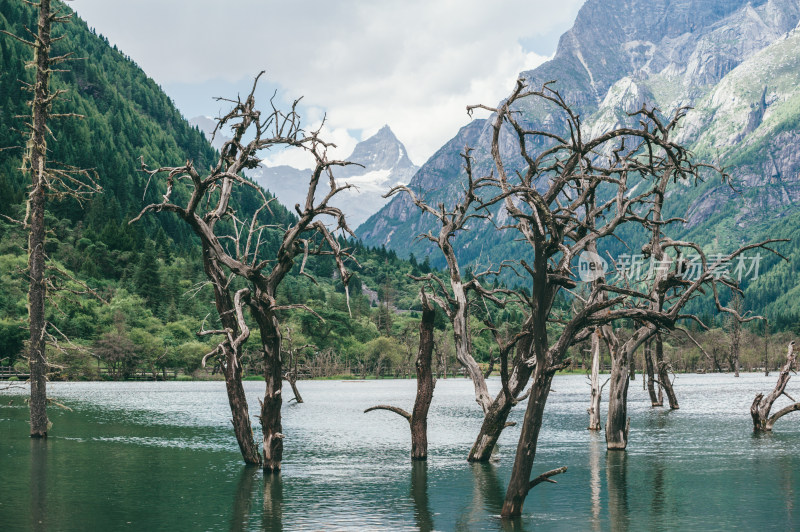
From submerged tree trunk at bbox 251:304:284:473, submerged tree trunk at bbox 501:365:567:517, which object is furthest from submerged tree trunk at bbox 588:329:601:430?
submerged tree trunk at bbox 501:365:567:517

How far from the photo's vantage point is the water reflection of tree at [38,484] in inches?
929

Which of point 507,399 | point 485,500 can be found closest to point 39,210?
point 507,399

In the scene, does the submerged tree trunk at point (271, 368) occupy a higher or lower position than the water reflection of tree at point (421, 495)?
higher

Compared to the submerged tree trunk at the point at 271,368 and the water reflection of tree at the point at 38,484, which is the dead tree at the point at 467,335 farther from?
the water reflection of tree at the point at 38,484

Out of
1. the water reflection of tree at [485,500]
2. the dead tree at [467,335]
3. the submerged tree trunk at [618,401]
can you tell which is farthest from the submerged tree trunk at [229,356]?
the submerged tree trunk at [618,401]

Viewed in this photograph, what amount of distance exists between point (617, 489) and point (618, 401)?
6.89 m

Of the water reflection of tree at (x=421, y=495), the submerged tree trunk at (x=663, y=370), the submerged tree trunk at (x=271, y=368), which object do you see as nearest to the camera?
Result: the water reflection of tree at (x=421, y=495)

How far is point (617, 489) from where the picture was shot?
3031cm

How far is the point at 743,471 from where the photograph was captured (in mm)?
34906

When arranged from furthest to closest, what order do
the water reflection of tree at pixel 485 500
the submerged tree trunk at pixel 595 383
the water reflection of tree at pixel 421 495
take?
1. the submerged tree trunk at pixel 595 383
2. the water reflection of tree at pixel 421 495
3. the water reflection of tree at pixel 485 500

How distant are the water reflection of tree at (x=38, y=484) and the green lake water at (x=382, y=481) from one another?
0.22ft

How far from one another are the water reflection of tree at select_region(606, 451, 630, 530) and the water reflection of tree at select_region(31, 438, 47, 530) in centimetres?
1664

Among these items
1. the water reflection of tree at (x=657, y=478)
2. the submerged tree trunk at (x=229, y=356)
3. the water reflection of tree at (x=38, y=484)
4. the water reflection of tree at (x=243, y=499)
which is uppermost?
the submerged tree trunk at (x=229, y=356)

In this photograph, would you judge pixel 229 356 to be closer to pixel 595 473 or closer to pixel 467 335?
pixel 467 335
